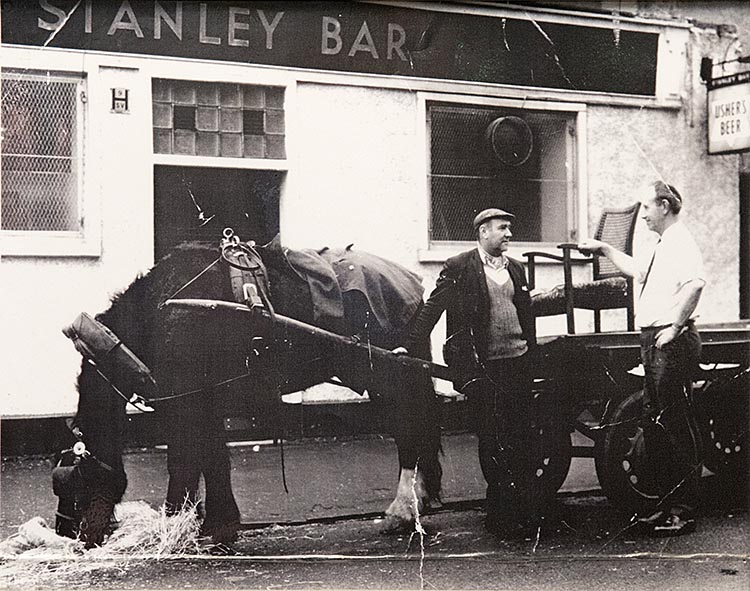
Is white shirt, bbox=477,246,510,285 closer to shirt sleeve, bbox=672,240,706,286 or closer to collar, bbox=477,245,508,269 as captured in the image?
collar, bbox=477,245,508,269

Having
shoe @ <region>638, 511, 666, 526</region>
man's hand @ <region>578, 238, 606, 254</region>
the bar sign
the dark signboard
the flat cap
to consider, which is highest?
the dark signboard

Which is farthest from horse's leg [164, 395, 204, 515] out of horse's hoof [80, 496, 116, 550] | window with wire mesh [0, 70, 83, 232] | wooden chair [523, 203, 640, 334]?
wooden chair [523, 203, 640, 334]

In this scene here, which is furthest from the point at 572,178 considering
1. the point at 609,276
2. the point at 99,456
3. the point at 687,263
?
the point at 99,456

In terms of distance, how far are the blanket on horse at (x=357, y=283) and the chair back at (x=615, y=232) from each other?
1.30 m

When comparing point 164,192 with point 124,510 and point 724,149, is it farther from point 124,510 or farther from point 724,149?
point 724,149

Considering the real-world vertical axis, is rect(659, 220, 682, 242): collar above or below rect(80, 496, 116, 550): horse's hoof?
above

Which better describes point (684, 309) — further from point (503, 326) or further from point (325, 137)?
point (325, 137)

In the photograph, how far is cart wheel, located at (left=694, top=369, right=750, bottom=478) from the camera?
664cm

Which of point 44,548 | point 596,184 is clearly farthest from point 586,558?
point 44,548

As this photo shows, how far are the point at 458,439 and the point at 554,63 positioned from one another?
2626 mm

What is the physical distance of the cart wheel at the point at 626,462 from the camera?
642 cm

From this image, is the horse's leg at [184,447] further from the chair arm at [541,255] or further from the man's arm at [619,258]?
the man's arm at [619,258]

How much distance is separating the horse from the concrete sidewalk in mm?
95

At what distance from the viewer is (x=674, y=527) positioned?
6.41 meters
